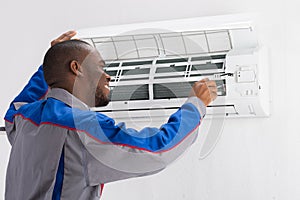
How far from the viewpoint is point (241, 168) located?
2352 millimetres

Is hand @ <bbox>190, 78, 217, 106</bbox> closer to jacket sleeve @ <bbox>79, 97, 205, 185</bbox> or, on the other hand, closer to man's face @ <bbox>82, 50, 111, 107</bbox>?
jacket sleeve @ <bbox>79, 97, 205, 185</bbox>

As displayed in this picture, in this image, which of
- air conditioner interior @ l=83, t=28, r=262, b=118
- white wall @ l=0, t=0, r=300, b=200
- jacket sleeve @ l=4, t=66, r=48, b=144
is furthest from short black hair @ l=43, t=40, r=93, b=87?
white wall @ l=0, t=0, r=300, b=200

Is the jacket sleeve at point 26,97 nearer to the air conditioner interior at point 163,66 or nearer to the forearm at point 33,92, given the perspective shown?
the forearm at point 33,92

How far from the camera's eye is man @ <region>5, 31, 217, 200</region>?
132 cm

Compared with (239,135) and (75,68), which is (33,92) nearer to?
(75,68)

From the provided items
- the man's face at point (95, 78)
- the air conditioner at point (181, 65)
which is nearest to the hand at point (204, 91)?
the man's face at point (95, 78)

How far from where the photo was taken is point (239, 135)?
236 centimetres

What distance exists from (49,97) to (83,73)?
11 cm

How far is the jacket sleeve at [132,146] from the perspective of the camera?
1314mm

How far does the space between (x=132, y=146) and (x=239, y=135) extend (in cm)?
114

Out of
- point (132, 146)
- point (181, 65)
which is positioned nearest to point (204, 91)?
point (132, 146)

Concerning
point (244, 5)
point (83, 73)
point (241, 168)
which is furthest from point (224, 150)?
point (83, 73)

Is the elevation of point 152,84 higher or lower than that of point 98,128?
lower

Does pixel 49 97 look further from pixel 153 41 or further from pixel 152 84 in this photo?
pixel 153 41
